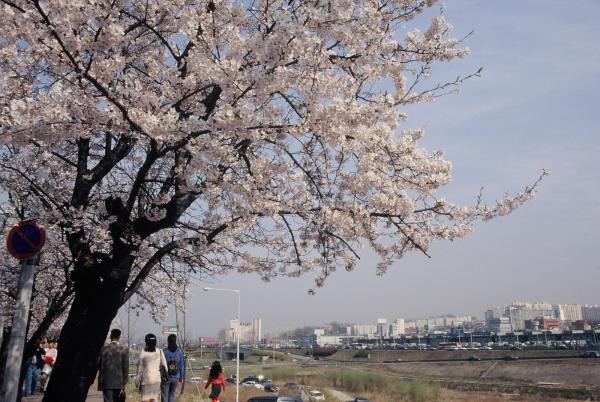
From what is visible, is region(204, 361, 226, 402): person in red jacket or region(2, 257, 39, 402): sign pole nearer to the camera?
region(2, 257, 39, 402): sign pole

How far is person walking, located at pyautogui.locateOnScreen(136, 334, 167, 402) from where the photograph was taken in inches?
303

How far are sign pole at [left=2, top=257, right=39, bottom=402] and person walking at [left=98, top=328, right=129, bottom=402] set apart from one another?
2.62 metres

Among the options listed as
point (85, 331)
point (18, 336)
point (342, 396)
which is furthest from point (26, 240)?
point (342, 396)

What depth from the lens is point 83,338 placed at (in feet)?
22.2

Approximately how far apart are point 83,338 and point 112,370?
110 cm

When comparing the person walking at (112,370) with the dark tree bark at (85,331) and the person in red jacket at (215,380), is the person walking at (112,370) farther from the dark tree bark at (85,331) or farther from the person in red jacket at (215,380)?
the person in red jacket at (215,380)

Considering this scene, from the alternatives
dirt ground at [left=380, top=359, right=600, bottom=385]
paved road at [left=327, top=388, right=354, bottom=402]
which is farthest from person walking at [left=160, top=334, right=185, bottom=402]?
dirt ground at [left=380, top=359, right=600, bottom=385]

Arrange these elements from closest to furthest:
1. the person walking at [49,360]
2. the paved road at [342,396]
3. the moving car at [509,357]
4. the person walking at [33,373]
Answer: the person walking at [49,360] < the person walking at [33,373] < the paved road at [342,396] < the moving car at [509,357]

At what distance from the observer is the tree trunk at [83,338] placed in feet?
21.9

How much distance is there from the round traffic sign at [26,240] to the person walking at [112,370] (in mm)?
2869

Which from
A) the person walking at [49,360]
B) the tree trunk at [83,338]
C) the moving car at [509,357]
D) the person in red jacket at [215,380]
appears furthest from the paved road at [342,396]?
the moving car at [509,357]

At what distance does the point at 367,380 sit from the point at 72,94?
50.2 m

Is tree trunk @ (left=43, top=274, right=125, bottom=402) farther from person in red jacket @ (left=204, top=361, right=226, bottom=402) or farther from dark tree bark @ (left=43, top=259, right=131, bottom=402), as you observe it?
person in red jacket @ (left=204, top=361, right=226, bottom=402)

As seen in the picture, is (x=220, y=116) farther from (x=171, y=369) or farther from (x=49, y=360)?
(x=49, y=360)
